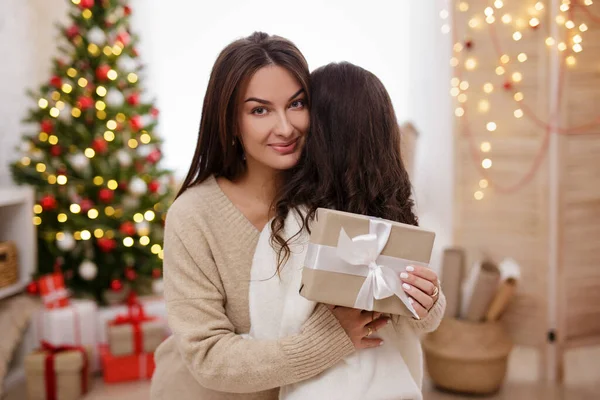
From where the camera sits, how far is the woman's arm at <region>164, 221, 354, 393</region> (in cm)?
133

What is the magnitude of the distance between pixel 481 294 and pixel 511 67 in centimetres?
115

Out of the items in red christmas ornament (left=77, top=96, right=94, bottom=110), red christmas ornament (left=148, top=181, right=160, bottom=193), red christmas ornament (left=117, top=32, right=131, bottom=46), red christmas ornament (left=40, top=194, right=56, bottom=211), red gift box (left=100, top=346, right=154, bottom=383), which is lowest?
red gift box (left=100, top=346, right=154, bottom=383)

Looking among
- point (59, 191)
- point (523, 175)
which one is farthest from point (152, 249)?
point (523, 175)

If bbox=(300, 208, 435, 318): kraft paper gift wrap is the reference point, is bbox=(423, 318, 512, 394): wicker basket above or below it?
below

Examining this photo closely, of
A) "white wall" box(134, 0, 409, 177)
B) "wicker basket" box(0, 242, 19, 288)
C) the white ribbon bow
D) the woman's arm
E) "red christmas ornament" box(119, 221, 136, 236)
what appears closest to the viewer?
the white ribbon bow

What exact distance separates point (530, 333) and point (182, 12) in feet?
10.1

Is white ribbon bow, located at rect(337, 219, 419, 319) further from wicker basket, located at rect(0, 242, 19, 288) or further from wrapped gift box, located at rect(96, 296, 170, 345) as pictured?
wicker basket, located at rect(0, 242, 19, 288)

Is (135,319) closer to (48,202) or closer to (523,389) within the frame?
(48,202)

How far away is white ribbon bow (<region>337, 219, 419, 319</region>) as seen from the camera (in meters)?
1.21

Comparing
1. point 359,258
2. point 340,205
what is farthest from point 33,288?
point 359,258

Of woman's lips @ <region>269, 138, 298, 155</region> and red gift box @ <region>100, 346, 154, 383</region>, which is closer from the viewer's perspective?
woman's lips @ <region>269, 138, 298, 155</region>

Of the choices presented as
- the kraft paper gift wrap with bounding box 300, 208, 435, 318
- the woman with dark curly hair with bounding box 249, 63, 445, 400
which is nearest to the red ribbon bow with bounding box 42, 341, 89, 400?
the woman with dark curly hair with bounding box 249, 63, 445, 400

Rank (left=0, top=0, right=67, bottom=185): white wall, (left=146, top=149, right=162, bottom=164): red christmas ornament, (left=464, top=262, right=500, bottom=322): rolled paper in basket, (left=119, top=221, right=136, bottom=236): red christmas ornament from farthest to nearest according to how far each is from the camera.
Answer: (left=0, top=0, right=67, bottom=185): white wall < (left=146, top=149, right=162, bottom=164): red christmas ornament < (left=119, top=221, right=136, bottom=236): red christmas ornament < (left=464, top=262, right=500, bottom=322): rolled paper in basket

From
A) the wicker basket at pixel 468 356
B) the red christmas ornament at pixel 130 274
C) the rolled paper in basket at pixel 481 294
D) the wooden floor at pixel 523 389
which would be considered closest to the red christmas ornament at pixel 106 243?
the red christmas ornament at pixel 130 274
